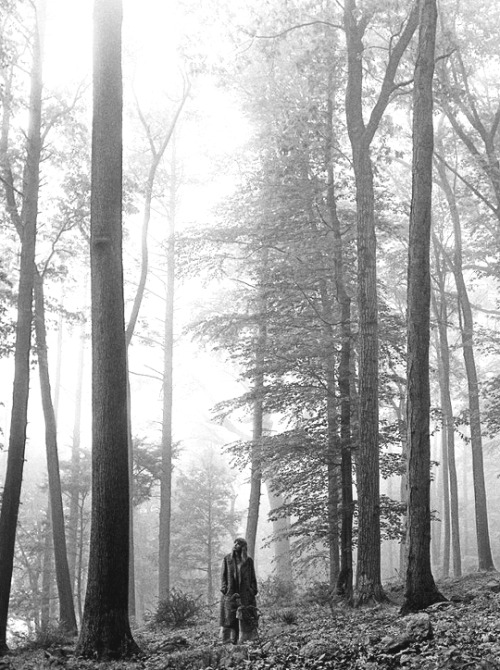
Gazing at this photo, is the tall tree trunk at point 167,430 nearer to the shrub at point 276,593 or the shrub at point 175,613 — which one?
the shrub at point 276,593

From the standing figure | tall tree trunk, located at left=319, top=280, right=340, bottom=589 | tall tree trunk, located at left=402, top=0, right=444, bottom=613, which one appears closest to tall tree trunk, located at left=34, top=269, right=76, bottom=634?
tall tree trunk, located at left=319, top=280, right=340, bottom=589

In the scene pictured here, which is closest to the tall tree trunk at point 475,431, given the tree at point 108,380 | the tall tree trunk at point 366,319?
the tall tree trunk at point 366,319

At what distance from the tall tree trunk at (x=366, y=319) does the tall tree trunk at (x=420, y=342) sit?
207cm

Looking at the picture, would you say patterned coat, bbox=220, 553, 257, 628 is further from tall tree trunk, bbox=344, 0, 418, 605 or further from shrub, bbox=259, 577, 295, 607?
shrub, bbox=259, 577, 295, 607

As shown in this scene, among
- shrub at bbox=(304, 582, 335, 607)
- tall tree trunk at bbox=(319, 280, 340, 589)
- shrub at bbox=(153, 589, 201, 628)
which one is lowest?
shrub at bbox=(153, 589, 201, 628)

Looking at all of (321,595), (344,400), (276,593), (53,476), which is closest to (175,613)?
(321,595)

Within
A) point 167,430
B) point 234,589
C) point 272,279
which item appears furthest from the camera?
point 167,430

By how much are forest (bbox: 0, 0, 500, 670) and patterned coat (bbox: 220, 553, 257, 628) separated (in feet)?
1.60

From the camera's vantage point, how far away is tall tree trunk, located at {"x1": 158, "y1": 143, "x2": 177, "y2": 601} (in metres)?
19.1

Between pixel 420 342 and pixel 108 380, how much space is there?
166 inches

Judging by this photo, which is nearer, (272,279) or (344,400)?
(344,400)

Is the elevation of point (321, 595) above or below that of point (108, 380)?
below

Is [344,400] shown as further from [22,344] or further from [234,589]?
[22,344]

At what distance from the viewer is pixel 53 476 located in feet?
46.6
